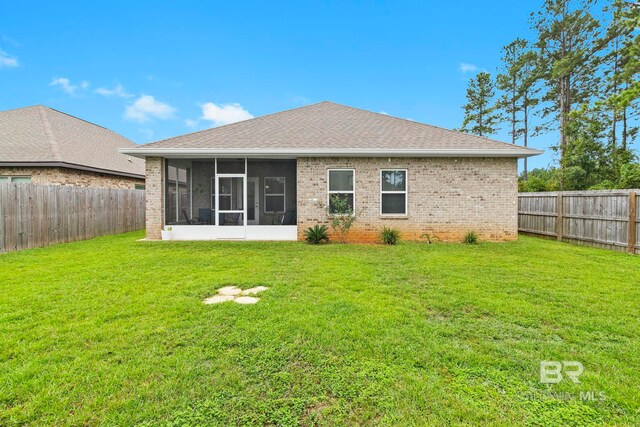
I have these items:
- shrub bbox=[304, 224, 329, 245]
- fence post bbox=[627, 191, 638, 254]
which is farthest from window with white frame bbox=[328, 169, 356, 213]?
fence post bbox=[627, 191, 638, 254]

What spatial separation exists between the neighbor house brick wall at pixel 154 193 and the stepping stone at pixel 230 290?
6.98 metres

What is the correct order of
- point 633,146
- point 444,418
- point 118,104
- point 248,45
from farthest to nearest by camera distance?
point 118,104
point 633,146
point 248,45
point 444,418

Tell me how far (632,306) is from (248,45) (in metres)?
20.4

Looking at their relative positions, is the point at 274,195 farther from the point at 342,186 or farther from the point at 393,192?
the point at 393,192

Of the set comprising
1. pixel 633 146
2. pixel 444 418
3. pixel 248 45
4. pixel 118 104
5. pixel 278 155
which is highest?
pixel 248 45

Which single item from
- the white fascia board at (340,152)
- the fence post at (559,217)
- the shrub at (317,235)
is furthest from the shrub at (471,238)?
the shrub at (317,235)

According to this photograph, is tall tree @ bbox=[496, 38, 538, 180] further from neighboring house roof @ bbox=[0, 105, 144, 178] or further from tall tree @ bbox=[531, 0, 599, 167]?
neighboring house roof @ bbox=[0, 105, 144, 178]

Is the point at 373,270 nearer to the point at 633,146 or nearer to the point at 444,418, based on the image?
the point at 444,418

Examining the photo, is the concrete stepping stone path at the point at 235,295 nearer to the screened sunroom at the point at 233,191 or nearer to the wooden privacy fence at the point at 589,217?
the screened sunroom at the point at 233,191

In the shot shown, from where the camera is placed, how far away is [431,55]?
21922 mm

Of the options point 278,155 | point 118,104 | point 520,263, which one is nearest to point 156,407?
point 520,263

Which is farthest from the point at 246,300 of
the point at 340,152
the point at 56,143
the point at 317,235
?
the point at 56,143

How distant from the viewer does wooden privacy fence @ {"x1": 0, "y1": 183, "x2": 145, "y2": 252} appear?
29.4ft

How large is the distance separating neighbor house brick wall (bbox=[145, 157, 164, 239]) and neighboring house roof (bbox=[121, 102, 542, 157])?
42 cm
